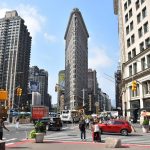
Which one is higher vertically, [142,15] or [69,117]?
[142,15]

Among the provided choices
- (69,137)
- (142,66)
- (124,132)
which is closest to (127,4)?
(142,66)

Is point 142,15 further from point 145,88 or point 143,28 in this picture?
point 145,88

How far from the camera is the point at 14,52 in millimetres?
166375

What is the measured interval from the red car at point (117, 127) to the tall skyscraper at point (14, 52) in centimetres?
11231

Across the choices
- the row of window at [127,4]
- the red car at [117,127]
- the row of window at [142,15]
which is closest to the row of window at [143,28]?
the row of window at [142,15]

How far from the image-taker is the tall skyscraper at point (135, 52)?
182 ft

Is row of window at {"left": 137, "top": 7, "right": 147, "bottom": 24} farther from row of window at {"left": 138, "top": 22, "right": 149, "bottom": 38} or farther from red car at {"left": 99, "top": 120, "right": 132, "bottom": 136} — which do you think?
red car at {"left": 99, "top": 120, "right": 132, "bottom": 136}

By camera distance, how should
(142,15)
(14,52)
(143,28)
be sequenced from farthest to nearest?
1. (14,52)
2. (142,15)
3. (143,28)

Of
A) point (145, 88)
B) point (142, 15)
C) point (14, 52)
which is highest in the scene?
point (14, 52)

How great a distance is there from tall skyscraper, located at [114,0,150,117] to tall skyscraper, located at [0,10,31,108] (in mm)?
83659

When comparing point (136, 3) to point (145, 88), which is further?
point (136, 3)

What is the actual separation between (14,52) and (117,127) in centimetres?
13916

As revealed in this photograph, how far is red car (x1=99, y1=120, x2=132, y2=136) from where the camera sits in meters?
33.0

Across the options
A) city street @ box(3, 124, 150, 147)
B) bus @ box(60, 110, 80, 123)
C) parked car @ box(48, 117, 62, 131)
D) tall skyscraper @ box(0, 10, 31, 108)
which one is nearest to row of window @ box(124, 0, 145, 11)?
bus @ box(60, 110, 80, 123)
